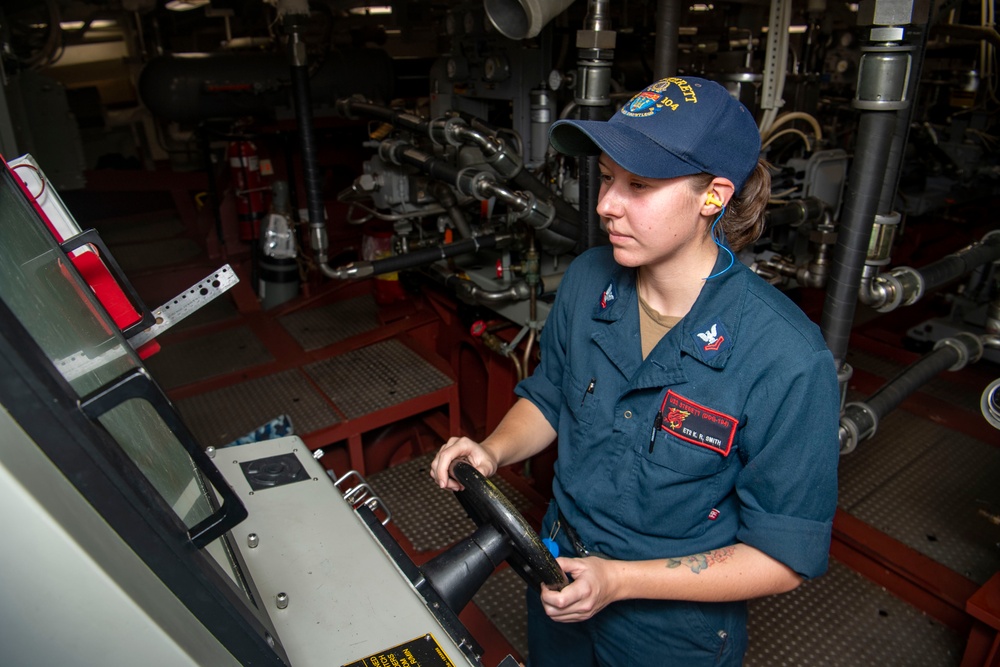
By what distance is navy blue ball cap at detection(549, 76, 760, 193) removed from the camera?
108 cm

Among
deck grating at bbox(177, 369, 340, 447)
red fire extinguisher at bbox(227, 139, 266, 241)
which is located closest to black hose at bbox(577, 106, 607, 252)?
deck grating at bbox(177, 369, 340, 447)

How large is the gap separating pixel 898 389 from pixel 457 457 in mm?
1686

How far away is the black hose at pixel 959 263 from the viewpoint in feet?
7.25

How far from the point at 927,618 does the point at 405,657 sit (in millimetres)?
2101

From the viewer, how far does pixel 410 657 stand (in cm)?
109

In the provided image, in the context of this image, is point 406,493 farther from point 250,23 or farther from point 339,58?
point 250,23

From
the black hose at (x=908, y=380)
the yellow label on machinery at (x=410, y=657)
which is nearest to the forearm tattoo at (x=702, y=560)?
the yellow label on machinery at (x=410, y=657)

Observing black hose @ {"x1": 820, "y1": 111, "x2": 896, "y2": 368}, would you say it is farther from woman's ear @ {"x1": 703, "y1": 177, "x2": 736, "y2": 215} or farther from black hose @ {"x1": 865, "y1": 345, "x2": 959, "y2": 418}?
woman's ear @ {"x1": 703, "y1": 177, "x2": 736, "y2": 215}

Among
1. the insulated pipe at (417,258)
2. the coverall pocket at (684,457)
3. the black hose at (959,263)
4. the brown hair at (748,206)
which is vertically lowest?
the insulated pipe at (417,258)

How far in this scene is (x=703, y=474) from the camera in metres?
1.22

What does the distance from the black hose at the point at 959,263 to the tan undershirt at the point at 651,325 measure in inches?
53.0

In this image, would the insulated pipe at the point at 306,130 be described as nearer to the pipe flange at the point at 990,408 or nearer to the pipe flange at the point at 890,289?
the pipe flange at the point at 890,289

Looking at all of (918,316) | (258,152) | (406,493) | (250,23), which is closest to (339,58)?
(258,152)

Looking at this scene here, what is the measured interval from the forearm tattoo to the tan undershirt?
15.3 inches
